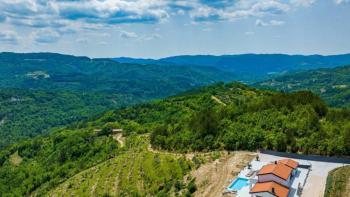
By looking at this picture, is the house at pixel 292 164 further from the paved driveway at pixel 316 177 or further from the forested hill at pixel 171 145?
the forested hill at pixel 171 145

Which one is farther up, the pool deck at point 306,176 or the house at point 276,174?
the house at point 276,174

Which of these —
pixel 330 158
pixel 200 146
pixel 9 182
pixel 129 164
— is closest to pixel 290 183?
pixel 330 158

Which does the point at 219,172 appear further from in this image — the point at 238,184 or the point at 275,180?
the point at 275,180

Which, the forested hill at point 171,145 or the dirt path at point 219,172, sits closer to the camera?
the dirt path at point 219,172

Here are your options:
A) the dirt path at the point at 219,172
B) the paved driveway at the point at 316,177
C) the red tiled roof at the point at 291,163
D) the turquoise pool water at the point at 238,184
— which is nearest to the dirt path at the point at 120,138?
the dirt path at the point at 219,172

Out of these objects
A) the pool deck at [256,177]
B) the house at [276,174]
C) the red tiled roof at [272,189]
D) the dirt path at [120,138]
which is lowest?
the dirt path at [120,138]

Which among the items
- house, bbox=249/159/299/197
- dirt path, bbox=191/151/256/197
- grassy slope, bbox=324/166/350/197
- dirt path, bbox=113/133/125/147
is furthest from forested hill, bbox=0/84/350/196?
house, bbox=249/159/299/197

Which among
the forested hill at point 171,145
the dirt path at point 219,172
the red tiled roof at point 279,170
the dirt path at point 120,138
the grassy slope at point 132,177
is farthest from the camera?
the dirt path at point 120,138

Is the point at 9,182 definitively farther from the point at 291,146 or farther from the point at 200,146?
the point at 291,146
